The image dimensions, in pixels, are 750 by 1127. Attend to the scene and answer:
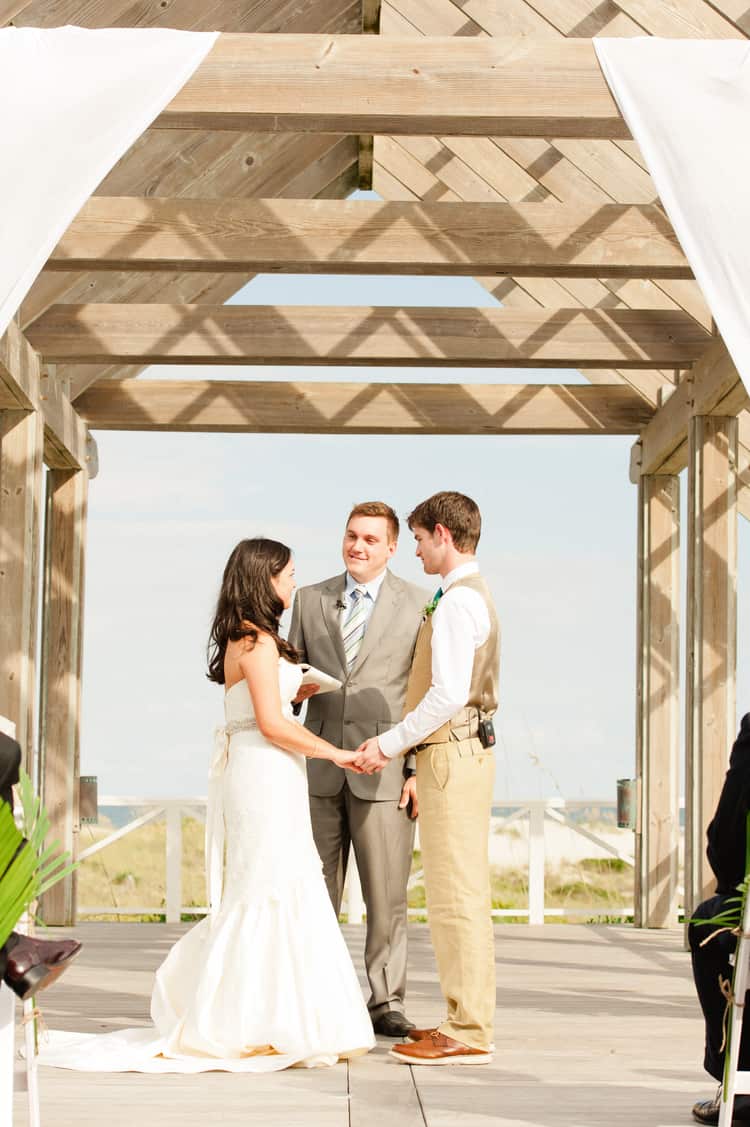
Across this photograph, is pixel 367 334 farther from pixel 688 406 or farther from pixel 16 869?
pixel 16 869

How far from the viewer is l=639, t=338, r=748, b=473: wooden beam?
22.4 feet

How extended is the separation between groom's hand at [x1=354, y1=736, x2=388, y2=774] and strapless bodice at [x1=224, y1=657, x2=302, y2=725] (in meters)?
0.28

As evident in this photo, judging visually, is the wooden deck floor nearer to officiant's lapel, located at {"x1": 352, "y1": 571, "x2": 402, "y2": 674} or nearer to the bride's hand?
the bride's hand

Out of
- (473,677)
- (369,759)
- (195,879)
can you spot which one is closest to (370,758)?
(369,759)

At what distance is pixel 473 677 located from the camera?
418 centimetres

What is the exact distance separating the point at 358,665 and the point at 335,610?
0.19m

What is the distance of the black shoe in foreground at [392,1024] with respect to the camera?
4.62 metres

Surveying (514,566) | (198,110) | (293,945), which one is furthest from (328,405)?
(514,566)

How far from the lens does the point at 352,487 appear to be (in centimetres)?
2342

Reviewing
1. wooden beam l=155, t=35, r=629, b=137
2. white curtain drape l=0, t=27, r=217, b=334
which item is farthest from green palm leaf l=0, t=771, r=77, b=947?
wooden beam l=155, t=35, r=629, b=137

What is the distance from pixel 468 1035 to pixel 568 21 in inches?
159

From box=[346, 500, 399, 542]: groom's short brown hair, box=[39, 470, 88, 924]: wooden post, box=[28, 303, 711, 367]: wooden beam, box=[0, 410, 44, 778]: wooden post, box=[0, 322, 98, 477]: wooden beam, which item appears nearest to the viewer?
box=[346, 500, 399, 542]: groom's short brown hair

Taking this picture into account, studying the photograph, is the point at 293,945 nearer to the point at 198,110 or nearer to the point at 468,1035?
the point at 468,1035

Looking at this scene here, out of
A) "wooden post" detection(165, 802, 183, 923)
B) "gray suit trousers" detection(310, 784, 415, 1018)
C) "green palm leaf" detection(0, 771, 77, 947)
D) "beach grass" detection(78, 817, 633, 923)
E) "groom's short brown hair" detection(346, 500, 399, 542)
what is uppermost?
"groom's short brown hair" detection(346, 500, 399, 542)
